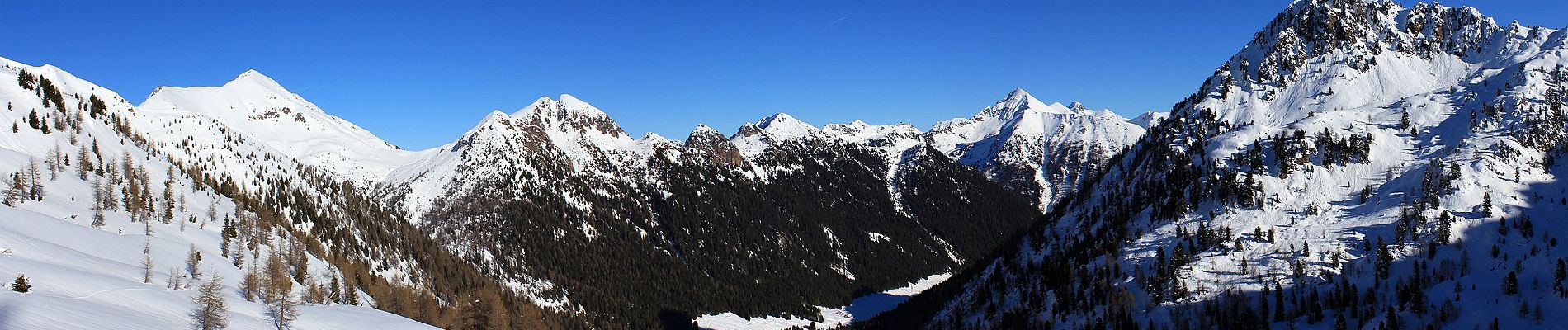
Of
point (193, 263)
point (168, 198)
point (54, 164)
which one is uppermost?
point (54, 164)

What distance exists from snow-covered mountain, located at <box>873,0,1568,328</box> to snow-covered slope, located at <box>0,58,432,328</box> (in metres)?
127

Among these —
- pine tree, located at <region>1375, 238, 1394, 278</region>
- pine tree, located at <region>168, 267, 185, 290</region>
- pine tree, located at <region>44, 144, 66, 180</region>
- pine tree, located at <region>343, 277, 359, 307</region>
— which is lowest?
pine tree, located at <region>1375, 238, 1394, 278</region>

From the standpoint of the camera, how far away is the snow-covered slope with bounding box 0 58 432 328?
5728 cm

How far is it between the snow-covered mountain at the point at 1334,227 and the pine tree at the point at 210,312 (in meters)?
126

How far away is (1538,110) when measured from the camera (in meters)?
168

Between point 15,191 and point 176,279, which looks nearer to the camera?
point 176,279

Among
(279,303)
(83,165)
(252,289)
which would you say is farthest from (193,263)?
(83,165)

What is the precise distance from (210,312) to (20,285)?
11.4 metres

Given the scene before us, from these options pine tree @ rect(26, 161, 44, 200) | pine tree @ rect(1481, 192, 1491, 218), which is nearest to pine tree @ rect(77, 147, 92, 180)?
pine tree @ rect(26, 161, 44, 200)

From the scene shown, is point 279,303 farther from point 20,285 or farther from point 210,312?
point 20,285

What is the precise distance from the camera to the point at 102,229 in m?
102

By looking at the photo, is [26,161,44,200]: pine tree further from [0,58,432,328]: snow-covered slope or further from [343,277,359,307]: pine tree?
[343,277,359,307]: pine tree

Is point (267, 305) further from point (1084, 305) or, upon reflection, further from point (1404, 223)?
point (1404, 223)

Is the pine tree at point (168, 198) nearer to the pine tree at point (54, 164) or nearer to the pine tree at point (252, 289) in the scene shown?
the pine tree at point (54, 164)
